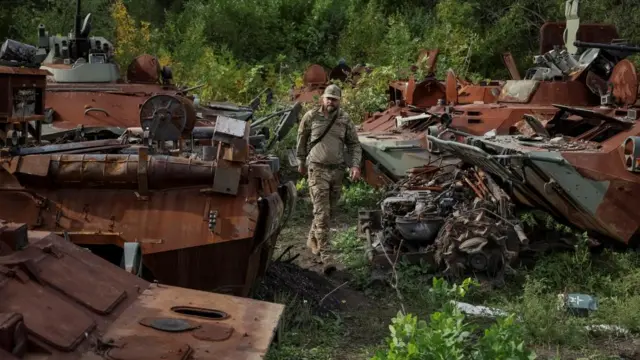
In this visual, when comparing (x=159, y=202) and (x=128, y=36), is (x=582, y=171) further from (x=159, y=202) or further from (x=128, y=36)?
(x=128, y=36)

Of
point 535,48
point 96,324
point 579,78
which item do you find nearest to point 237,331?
→ point 96,324

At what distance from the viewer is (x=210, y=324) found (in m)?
3.43

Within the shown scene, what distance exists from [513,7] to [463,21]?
1304 mm

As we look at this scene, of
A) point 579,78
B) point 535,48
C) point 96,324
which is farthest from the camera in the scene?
point 535,48

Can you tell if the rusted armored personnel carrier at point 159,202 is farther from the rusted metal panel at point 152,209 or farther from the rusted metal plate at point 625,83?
the rusted metal plate at point 625,83

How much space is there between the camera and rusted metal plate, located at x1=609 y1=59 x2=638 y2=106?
9234 millimetres

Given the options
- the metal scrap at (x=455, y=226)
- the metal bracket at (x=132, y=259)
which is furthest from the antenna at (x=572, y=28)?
the metal bracket at (x=132, y=259)

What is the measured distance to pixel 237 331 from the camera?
3.41m

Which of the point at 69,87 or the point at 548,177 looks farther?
the point at 69,87

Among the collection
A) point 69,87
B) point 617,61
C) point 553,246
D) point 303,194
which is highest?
point 617,61

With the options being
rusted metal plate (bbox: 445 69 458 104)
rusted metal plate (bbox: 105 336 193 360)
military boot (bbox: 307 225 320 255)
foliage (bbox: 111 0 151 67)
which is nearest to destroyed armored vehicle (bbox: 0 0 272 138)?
military boot (bbox: 307 225 320 255)

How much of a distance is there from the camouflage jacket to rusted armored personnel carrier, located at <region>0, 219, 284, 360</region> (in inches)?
178

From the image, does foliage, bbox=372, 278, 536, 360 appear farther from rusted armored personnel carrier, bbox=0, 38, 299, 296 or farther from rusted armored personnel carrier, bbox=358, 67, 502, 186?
rusted armored personnel carrier, bbox=358, 67, 502, 186

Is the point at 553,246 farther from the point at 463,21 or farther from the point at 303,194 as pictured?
the point at 463,21
